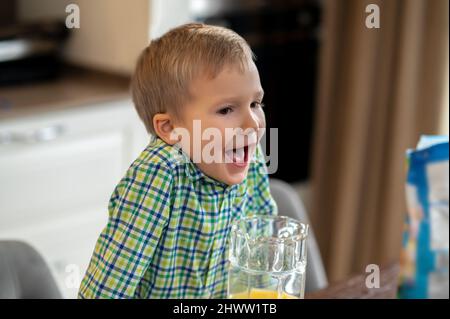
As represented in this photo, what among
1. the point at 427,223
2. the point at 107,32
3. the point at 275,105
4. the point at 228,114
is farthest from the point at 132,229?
the point at 275,105

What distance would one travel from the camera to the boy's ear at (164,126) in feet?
2.46

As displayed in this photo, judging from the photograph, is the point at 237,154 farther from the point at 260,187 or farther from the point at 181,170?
the point at 260,187

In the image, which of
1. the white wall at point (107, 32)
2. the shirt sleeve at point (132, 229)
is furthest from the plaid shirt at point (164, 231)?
the white wall at point (107, 32)

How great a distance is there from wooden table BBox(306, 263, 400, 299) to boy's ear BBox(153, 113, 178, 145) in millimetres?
420

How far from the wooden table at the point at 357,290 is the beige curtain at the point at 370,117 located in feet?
3.75

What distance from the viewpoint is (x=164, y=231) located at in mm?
786

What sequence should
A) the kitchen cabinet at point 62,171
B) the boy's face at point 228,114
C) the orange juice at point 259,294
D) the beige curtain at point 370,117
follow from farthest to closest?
the beige curtain at point 370,117 < the kitchen cabinet at point 62,171 < the orange juice at point 259,294 < the boy's face at point 228,114

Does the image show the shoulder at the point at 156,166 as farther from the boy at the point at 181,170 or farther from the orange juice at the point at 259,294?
the orange juice at the point at 259,294

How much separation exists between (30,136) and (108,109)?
0.25 meters

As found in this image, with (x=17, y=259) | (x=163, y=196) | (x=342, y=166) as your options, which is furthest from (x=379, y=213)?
(x=163, y=196)

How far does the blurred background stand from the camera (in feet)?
6.93

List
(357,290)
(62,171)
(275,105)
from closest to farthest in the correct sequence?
(357,290) → (62,171) → (275,105)

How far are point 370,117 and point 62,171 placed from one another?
0.94 metres

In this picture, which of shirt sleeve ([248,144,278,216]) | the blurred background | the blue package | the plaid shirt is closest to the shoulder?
the plaid shirt
